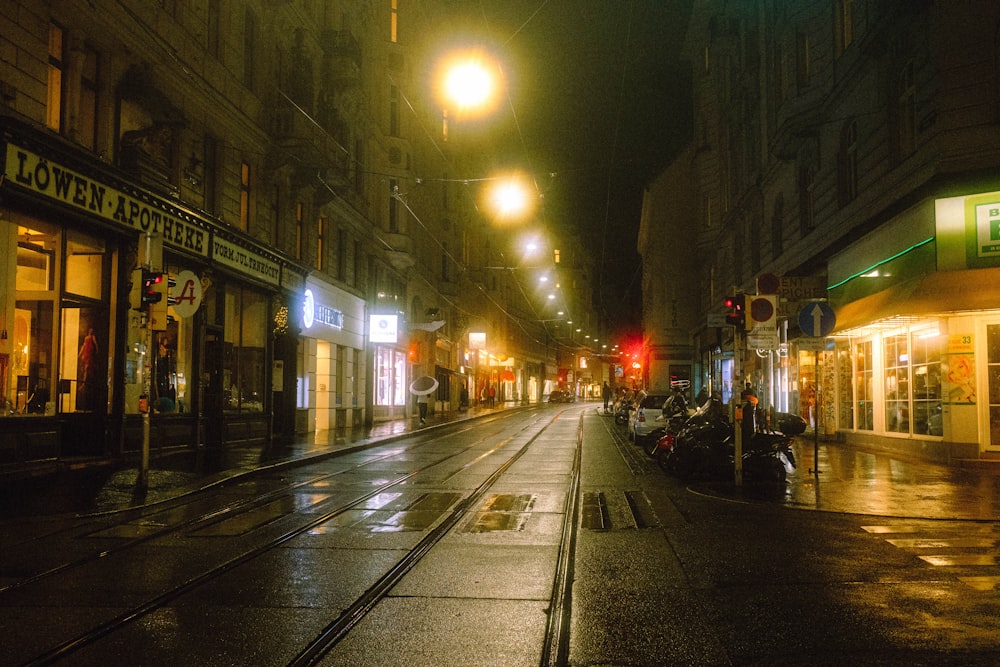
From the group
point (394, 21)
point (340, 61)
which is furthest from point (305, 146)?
point (394, 21)

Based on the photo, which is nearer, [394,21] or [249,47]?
[249,47]

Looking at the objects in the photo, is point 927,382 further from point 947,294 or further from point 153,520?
point 153,520

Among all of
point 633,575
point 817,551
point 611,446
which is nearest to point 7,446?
point 633,575

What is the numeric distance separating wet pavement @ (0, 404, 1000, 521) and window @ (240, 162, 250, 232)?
6676mm

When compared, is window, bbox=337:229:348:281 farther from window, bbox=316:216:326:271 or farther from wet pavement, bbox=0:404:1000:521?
wet pavement, bbox=0:404:1000:521

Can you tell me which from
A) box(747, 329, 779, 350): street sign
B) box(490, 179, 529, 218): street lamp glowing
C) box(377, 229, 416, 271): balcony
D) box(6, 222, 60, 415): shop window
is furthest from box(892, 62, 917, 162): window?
box(490, 179, 529, 218): street lamp glowing

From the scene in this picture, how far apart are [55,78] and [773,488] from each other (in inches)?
576

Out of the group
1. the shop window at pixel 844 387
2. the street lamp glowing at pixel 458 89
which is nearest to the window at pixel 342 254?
the street lamp glowing at pixel 458 89

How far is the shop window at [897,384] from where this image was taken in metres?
20.4

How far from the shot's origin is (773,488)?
14164mm

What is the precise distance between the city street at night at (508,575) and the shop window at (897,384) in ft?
21.9

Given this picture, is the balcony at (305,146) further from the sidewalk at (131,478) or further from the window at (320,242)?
the sidewalk at (131,478)

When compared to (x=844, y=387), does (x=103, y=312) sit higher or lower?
higher

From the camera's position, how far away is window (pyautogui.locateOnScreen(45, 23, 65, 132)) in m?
14.7
